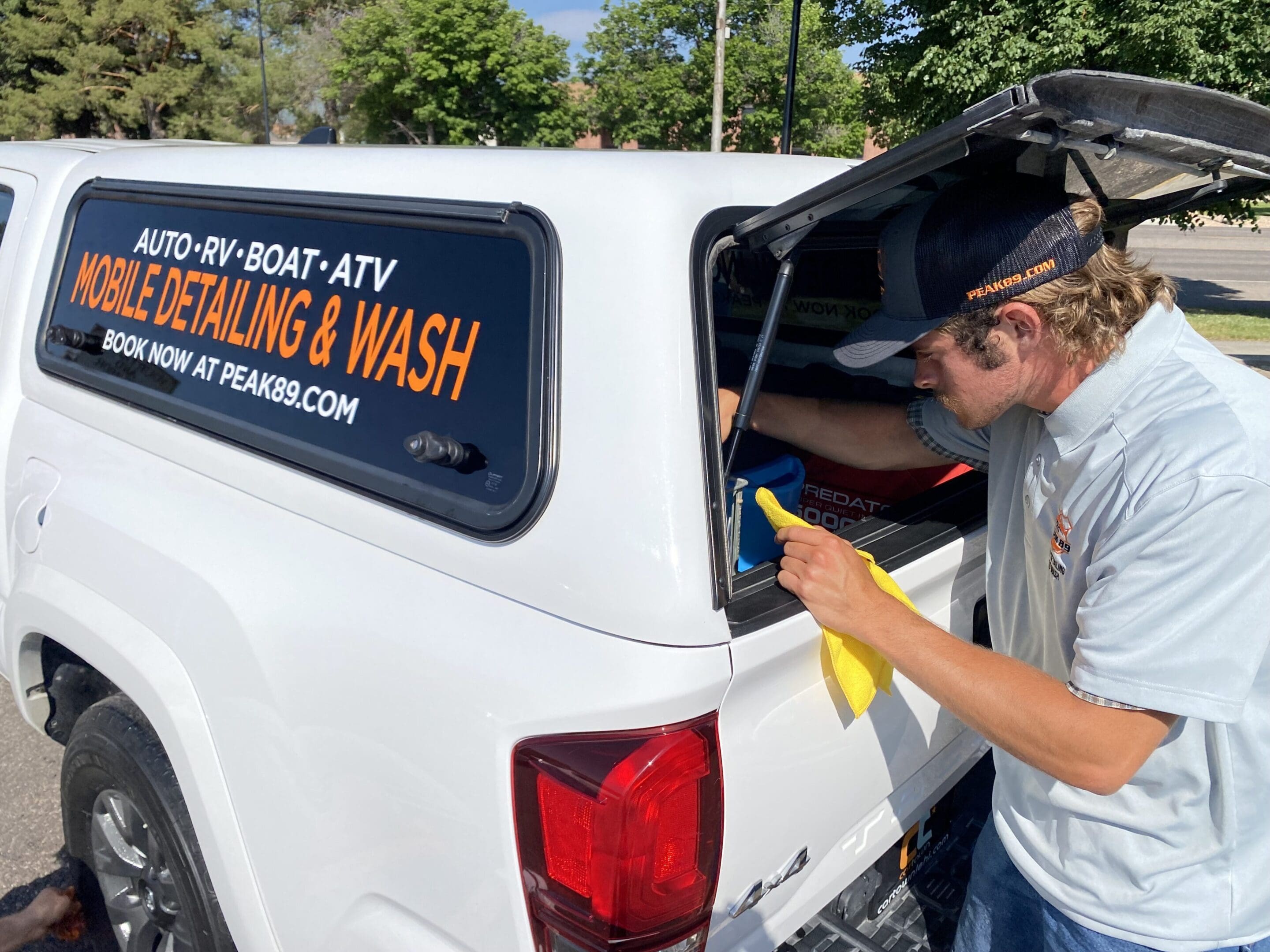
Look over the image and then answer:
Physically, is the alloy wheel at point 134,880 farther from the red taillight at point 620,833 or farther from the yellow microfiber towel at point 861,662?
the yellow microfiber towel at point 861,662

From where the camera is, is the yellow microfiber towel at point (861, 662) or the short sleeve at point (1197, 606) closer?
the short sleeve at point (1197, 606)

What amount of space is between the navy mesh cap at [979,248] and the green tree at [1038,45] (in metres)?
6.72

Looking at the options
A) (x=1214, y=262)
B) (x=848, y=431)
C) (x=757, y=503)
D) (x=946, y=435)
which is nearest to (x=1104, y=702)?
(x=757, y=503)

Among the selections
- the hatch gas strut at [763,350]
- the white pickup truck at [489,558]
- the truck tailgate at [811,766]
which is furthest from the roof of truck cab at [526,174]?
the truck tailgate at [811,766]

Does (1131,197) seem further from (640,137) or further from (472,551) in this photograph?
(640,137)

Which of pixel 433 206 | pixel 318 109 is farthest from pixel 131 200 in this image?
pixel 318 109

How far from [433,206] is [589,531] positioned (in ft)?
2.16

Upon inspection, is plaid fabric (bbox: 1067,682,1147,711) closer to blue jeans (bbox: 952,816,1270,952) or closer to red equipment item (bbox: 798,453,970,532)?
blue jeans (bbox: 952,816,1270,952)

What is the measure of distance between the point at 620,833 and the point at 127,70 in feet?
127

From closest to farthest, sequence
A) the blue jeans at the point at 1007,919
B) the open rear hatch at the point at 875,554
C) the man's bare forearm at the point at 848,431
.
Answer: the open rear hatch at the point at 875,554 < the blue jeans at the point at 1007,919 < the man's bare forearm at the point at 848,431

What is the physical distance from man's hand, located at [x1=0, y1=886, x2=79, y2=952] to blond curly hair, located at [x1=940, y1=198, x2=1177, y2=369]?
264 cm

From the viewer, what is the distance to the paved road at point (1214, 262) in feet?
60.2

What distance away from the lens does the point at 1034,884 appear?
1.68 meters

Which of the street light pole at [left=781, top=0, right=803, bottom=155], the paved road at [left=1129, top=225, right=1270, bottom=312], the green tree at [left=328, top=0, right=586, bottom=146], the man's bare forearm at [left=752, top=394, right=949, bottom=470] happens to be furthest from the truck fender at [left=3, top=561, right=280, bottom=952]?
the green tree at [left=328, top=0, right=586, bottom=146]
